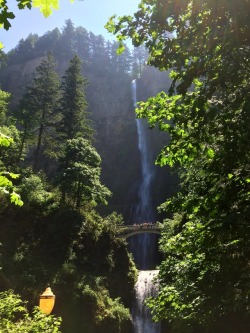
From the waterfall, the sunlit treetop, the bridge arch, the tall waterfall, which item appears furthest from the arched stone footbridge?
the sunlit treetop

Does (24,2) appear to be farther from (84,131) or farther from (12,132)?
(84,131)

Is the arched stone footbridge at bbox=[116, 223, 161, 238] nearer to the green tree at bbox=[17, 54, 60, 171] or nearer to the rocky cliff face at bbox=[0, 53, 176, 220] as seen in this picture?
the rocky cliff face at bbox=[0, 53, 176, 220]

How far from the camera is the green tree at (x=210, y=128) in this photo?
4879 millimetres

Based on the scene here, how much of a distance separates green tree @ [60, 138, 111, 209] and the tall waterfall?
314 inches

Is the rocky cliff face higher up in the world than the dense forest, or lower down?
higher up

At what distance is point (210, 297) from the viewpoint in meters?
5.33

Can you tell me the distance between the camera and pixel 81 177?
84.7 ft

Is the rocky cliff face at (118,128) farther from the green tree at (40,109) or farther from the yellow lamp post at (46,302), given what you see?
the yellow lamp post at (46,302)

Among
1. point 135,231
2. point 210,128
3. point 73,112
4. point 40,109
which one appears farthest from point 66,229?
point 210,128

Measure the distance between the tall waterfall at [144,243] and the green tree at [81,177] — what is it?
314 inches

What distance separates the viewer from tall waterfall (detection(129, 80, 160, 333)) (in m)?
25.4

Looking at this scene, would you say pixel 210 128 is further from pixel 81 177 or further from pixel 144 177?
pixel 144 177

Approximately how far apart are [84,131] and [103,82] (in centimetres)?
4535

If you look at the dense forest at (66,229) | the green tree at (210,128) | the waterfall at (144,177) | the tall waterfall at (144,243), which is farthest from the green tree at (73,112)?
the green tree at (210,128)
